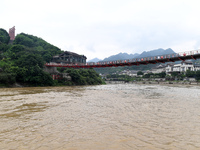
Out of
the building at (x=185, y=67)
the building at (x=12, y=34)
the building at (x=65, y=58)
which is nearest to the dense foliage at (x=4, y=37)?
the building at (x=12, y=34)

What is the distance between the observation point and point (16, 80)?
95.2 feet

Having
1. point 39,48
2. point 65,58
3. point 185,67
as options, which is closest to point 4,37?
point 39,48

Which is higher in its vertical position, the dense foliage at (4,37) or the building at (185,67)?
the dense foliage at (4,37)

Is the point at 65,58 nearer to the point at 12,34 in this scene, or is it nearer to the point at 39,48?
the point at 39,48

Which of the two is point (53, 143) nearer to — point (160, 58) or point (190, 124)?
point (190, 124)

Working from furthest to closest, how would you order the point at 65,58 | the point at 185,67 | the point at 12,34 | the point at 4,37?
1. the point at 185,67
2. the point at 12,34
3. the point at 4,37
4. the point at 65,58

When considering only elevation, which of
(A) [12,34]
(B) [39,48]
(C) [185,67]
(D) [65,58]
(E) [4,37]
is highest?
(A) [12,34]

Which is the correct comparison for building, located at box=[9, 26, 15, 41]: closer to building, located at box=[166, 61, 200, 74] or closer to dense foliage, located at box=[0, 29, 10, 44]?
dense foliage, located at box=[0, 29, 10, 44]

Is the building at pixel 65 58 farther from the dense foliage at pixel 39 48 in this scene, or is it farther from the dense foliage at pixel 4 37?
the dense foliage at pixel 4 37

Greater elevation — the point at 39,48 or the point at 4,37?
the point at 4,37

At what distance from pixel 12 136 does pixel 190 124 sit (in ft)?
20.1

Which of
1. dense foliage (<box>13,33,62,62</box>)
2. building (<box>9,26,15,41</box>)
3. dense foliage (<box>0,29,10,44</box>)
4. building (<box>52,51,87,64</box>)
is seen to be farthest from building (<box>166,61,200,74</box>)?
dense foliage (<box>0,29,10,44</box>)

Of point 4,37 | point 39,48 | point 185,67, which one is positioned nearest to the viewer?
point 4,37

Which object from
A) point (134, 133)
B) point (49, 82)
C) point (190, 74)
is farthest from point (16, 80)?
point (190, 74)
